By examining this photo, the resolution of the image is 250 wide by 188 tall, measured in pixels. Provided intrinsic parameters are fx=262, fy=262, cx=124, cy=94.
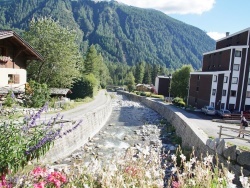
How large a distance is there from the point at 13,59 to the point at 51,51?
37.8ft

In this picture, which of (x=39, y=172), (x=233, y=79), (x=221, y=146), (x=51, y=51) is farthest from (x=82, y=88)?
(x=39, y=172)

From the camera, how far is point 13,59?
30703 mm

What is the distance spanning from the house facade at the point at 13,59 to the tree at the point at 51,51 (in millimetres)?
8553

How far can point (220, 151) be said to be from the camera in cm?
1535

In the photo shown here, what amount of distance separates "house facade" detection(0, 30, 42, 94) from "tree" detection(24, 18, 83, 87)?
8.55 m

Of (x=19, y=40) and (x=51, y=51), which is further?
(x=51, y=51)

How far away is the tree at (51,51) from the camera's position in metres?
41.8

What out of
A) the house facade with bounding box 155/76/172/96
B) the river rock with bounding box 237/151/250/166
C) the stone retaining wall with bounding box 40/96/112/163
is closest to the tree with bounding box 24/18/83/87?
the stone retaining wall with bounding box 40/96/112/163

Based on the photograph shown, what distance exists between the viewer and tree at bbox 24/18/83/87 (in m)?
41.8

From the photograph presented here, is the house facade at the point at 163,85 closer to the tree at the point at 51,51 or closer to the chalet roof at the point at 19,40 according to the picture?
the tree at the point at 51,51

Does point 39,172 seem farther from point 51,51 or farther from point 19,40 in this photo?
point 51,51

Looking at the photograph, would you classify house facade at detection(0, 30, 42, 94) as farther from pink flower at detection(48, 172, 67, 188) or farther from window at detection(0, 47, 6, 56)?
pink flower at detection(48, 172, 67, 188)

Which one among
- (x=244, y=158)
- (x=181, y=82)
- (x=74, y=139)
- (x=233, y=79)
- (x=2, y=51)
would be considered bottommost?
(x=74, y=139)

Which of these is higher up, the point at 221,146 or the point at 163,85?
the point at 163,85
